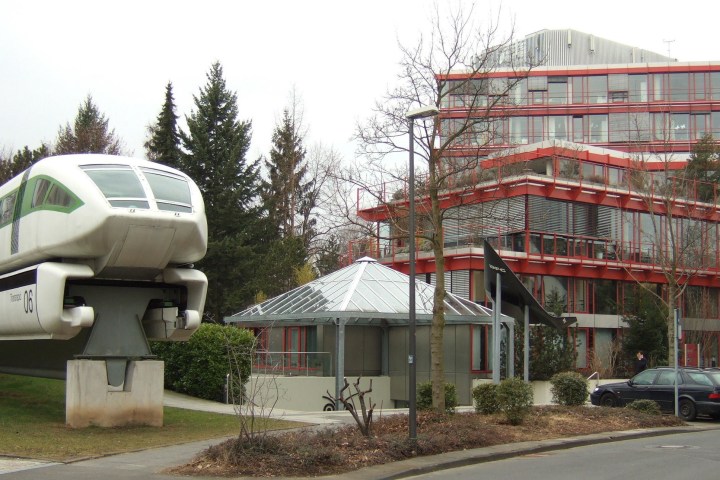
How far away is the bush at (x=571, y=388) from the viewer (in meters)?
22.5

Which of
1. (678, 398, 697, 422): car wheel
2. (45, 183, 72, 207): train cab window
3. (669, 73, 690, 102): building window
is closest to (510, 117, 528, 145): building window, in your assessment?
(669, 73, 690, 102): building window

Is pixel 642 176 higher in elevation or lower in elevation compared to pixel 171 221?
higher

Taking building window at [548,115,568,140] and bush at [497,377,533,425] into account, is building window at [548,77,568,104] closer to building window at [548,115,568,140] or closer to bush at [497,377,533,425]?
building window at [548,115,568,140]

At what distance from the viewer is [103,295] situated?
1933cm

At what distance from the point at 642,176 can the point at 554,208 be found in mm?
7164

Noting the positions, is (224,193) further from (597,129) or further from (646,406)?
(597,129)

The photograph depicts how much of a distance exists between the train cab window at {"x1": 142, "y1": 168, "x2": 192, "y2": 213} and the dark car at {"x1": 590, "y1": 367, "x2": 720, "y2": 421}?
46.2 feet

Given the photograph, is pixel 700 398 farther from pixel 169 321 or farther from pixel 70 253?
pixel 70 253

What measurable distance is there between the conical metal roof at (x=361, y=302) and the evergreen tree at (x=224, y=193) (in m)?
13.2

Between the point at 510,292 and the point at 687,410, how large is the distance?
19.8ft

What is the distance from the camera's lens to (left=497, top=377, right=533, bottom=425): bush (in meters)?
19.0

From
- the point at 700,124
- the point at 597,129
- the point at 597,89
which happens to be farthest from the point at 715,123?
the point at 597,89

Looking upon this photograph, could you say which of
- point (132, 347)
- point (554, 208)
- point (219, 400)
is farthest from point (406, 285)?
point (132, 347)

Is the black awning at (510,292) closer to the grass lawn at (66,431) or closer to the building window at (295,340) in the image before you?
the grass lawn at (66,431)
